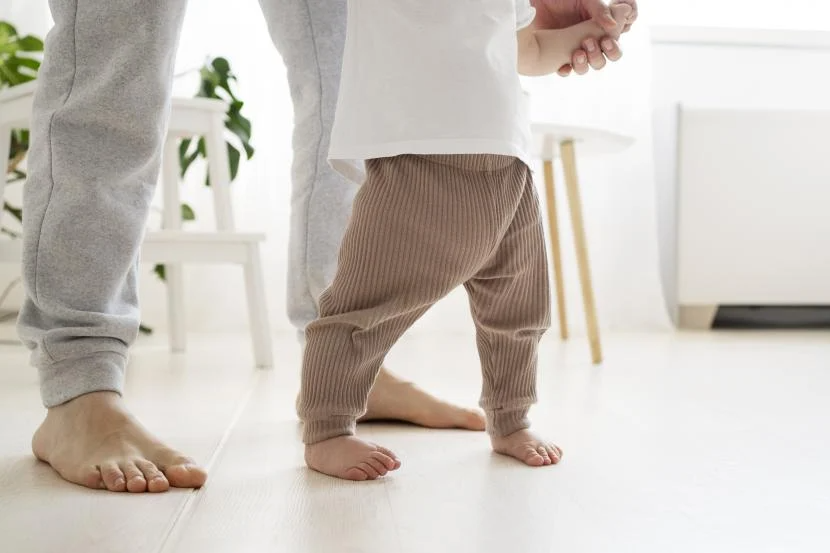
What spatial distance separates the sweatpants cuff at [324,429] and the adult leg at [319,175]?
0.24 metres

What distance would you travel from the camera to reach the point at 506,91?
2.87ft

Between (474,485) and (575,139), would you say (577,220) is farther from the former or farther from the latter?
(474,485)

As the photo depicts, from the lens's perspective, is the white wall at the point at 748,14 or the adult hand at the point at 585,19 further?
the white wall at the point at 748,14

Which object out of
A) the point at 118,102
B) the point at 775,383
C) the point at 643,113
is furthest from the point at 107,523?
the point at 643,113

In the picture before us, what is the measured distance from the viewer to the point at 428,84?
85 cm

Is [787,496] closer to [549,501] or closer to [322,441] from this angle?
[549,501]

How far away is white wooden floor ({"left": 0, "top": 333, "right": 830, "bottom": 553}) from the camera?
2.13ft

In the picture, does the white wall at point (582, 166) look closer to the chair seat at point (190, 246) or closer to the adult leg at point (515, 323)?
the chair seat at point (190, 246)

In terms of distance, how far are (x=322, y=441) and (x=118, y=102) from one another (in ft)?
1.22

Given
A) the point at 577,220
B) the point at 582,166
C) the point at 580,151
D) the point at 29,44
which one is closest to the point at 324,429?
the point at 577,220

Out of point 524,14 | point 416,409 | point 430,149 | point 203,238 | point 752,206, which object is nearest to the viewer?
point 430,149

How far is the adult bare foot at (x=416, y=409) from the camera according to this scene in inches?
44.5

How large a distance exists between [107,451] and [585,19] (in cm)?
66

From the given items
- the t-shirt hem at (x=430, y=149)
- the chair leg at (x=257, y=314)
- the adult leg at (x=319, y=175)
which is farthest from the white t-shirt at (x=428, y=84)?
the chair leg at (x=257, y=314)
